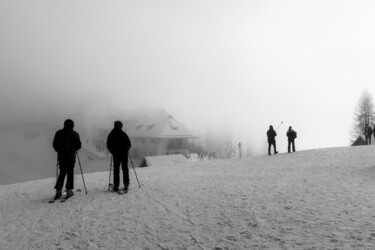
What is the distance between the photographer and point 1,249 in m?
4.77

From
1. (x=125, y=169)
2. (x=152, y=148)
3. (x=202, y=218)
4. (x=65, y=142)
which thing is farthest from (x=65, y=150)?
(x=152, y=148)

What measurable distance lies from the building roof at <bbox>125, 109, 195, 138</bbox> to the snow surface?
4499 centimetres

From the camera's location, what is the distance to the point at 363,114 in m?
45.9

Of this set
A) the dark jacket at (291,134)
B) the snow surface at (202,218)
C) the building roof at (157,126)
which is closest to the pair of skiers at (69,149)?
the snow surface at (202,218)

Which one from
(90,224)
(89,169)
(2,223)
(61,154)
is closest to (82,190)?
(61,154)

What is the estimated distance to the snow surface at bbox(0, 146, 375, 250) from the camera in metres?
4.55

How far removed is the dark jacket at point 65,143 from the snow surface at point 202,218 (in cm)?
139

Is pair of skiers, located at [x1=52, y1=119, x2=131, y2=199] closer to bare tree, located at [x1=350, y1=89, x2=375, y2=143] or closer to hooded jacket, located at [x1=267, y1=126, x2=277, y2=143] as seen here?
hooded jacket, located at [x1=267, y1=126, x2=277, y2=143]

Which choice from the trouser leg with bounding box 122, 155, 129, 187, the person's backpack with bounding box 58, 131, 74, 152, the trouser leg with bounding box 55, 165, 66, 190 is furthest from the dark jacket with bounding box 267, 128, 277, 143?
the trouser leg with bounding box 55, 165, 66, 190

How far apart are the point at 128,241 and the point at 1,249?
234cm

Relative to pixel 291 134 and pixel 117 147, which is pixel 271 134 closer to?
pixel 291 134

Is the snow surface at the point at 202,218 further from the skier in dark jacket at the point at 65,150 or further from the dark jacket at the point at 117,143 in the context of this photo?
the dark jacket at the point at 117,143

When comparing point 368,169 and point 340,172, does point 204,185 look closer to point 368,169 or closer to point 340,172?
point 340,172

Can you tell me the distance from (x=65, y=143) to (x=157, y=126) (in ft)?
161
